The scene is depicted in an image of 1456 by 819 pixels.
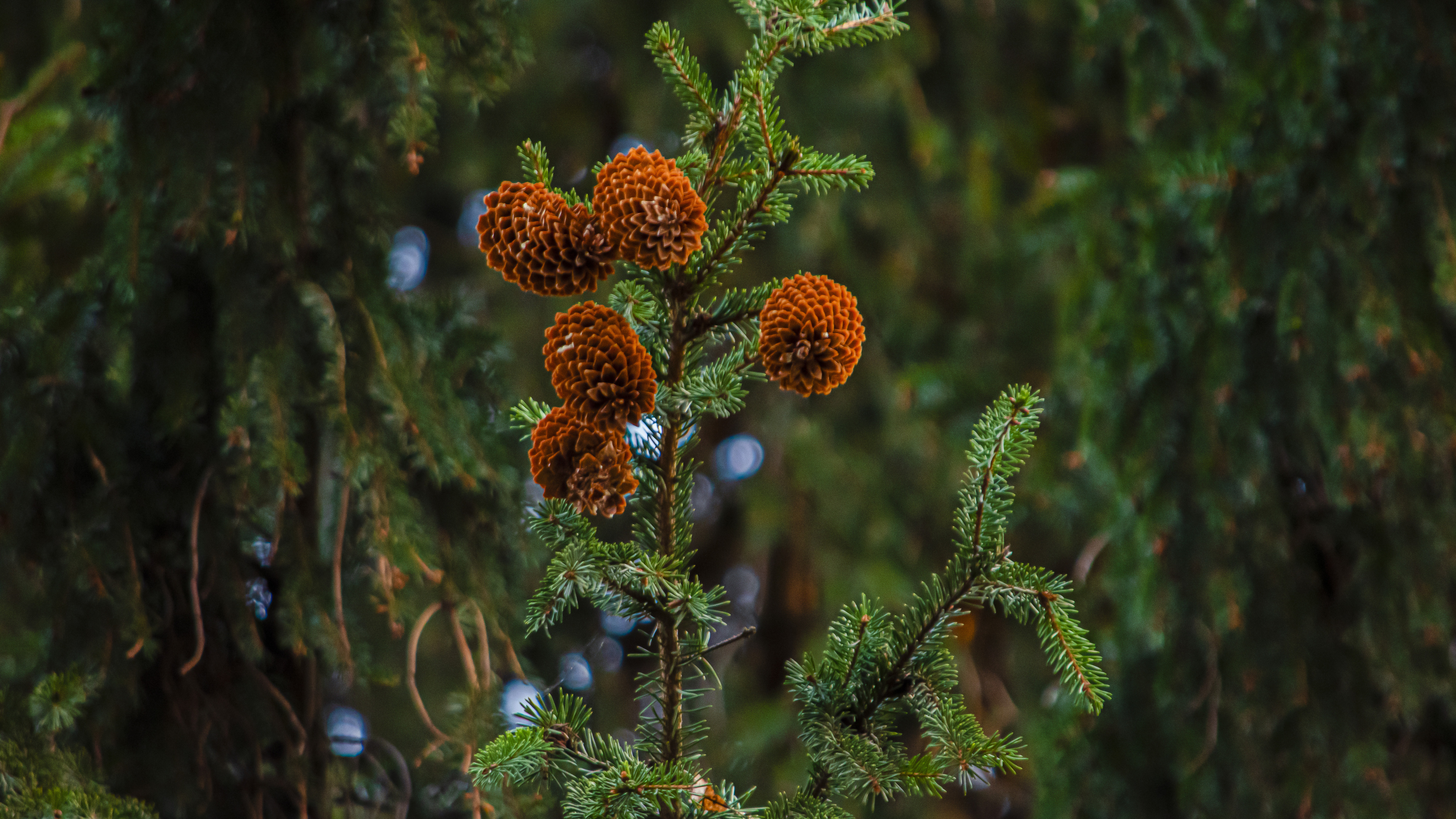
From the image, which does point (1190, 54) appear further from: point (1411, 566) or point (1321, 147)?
point (1411, 566)

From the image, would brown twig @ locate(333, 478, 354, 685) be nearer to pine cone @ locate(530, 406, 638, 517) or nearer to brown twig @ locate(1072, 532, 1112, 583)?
pine cone @ locate(530, 406, 638, 517)

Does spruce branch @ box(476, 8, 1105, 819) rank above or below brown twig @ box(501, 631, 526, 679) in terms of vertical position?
above

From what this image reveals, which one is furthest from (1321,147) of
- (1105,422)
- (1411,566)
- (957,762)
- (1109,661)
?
(957,762)

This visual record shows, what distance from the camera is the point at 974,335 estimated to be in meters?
→ 3.53

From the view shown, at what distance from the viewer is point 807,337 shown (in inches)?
29.1

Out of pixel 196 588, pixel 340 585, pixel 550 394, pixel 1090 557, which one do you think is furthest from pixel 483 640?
pixel 550 394

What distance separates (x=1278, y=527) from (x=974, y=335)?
1777 mm

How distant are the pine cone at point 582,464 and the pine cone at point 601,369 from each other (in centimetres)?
1

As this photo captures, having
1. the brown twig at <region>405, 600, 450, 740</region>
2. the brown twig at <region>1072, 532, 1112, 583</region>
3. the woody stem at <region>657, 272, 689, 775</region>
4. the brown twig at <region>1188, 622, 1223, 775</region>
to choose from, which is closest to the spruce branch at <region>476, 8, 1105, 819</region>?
the woody stem at <region>657, 272, 689, 775</region>

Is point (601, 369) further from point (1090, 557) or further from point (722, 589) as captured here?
point (1090, 557)

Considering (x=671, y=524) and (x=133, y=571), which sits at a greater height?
(x=671, y=524)

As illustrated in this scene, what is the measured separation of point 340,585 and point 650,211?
74 centimetres

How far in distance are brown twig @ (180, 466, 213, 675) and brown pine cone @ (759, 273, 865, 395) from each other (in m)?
0.74

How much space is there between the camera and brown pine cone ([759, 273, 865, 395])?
29.1 inches
